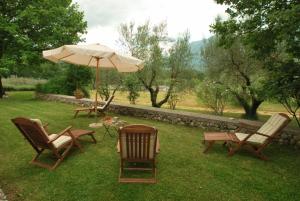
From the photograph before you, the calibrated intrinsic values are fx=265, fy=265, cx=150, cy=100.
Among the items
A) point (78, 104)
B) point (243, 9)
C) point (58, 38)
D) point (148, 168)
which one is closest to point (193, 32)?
point (58, 38)

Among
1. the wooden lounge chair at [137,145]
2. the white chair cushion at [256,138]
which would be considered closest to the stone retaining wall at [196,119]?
the white chair cushion at [256,138]

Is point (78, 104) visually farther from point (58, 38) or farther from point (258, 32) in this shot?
point (258, 32)

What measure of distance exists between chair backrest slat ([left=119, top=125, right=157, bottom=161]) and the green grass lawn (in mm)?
510

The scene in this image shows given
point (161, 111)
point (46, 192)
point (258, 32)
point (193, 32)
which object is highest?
point (193, 32)

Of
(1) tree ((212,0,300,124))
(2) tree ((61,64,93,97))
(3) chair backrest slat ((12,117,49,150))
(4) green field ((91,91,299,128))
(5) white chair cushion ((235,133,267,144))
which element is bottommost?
(4) green field ((91,91,299,128))

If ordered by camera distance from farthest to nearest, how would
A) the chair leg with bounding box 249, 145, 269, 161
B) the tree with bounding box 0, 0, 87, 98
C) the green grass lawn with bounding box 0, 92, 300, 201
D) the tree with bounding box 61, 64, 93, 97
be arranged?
the tree with bounding box 61, 64, 93, 97
the tree with bounding box 0, 0, 87, 98
the chair leg with bounding box 249, 145, 269, 161
the green grass lawn with bounding box 0, 92, 300, 201

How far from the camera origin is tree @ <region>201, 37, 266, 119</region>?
1794cm

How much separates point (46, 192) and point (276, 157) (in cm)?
511

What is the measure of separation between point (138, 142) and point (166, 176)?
903mm

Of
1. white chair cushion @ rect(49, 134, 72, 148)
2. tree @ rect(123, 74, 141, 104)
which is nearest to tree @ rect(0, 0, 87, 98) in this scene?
tree @ rect(123, 74, 141, 104)

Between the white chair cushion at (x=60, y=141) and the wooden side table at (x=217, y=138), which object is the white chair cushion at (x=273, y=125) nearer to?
the wooden side table at (x=217, y=138)

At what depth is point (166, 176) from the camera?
16.6 feet

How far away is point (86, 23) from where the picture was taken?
1983 centimetres

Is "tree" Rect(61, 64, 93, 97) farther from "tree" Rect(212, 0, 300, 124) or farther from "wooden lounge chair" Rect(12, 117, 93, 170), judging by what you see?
"wooden lounge chair" Rect(12, 117, 93, 170)
